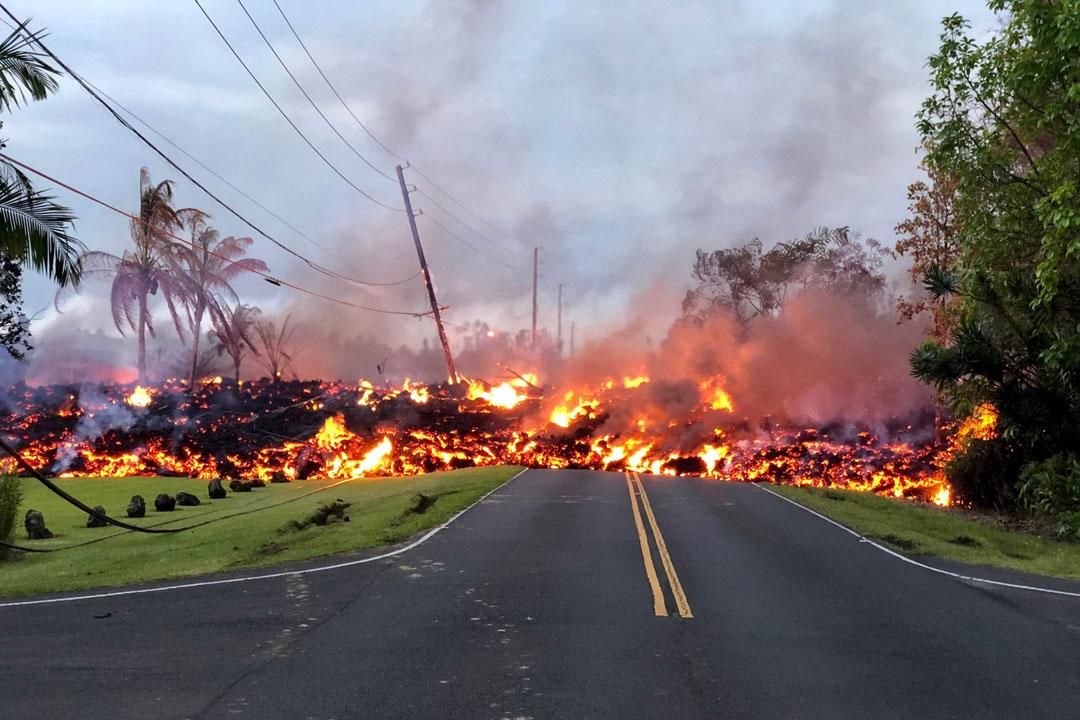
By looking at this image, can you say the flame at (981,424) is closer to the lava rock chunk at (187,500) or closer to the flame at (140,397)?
the lava rock chunk at (187,500)

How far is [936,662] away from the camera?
7730 millimetres

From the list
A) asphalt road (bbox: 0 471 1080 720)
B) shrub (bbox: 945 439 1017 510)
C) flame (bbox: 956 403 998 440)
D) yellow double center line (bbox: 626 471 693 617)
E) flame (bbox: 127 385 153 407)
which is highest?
flame (bbox: 127 385 153 407)

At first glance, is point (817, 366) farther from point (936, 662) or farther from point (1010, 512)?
point (936, 662)

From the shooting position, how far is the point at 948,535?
18.2 meters

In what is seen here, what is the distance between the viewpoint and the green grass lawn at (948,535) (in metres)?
14.9

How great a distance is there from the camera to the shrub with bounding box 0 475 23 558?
16.3 m

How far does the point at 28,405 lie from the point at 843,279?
167ft

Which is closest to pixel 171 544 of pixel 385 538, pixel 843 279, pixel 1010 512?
pixel 385 538

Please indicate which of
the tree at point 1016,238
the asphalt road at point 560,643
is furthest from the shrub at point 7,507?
the tree at point 1016,238

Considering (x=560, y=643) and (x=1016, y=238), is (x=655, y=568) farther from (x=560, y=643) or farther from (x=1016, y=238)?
(x=1016, y=238)

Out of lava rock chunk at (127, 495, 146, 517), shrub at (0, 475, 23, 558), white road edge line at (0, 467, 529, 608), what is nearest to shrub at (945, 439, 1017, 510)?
white road edge line at (0, 467, 529, 608)

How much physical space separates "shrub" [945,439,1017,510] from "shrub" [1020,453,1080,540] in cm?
292

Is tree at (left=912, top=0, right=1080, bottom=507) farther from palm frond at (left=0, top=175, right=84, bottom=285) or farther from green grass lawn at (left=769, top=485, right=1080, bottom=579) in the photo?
palm frond at (left=0, top=175, right=84, bottom=285)

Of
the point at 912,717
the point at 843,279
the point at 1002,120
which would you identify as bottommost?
the point at 912,717
